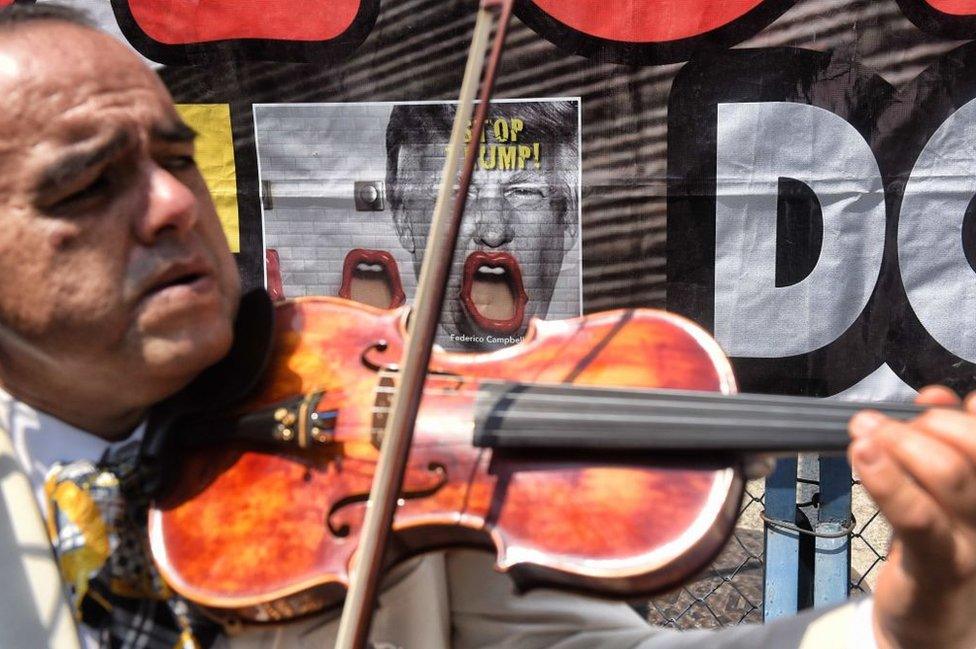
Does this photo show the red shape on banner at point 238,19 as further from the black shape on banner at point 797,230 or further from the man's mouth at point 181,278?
the man's mouth at point 181,278

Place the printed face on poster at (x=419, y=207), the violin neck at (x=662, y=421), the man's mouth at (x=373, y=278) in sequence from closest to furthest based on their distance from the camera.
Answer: the violin neck at (x=662, y=421) < the printed face on poster at (x=419, y=207) < the man's mouth at (x=373, y=278)

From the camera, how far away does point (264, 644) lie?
772 mm

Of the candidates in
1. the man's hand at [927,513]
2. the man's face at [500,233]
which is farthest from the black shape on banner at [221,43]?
the man's hand at [927,513]

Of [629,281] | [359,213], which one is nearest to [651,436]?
[629,281]

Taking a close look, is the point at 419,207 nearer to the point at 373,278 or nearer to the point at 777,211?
the point at 373,278

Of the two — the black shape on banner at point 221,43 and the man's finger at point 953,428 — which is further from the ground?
the black shape on banner at point 221,43

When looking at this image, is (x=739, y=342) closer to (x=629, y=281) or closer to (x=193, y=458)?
(x=629, y=281)

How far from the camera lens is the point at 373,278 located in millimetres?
1808

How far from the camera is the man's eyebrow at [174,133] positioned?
761 mm

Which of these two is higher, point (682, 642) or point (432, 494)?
point (432, 494)

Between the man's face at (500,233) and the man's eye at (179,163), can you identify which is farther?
the man's face at (500,233)

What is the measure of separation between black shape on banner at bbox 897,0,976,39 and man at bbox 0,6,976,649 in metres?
1.17

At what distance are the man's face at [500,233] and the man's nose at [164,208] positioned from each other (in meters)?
0.97

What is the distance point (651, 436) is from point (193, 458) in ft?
1.57
